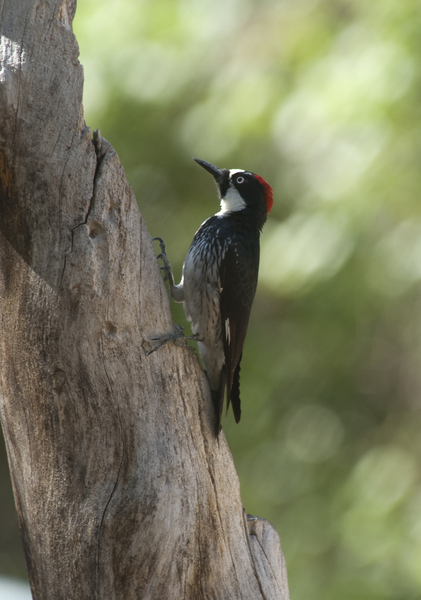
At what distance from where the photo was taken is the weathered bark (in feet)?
7.91

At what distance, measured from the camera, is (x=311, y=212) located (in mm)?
4887

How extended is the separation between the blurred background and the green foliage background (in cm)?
1

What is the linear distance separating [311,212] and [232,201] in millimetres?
1316

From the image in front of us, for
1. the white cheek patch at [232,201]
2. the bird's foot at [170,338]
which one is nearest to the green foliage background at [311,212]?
the white cheek patch at [232,201]

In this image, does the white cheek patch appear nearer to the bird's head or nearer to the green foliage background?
the bird's head

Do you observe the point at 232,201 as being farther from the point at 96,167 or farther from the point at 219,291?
the point at 96,167

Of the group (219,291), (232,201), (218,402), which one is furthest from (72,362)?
(232,201)

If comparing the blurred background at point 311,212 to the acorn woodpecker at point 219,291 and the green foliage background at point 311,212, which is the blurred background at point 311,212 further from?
the acorn woodpecker at point 219,291

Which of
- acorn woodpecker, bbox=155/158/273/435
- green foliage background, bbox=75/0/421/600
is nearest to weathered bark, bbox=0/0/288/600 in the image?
acorn woodpecker, bbox=155/158/273/435

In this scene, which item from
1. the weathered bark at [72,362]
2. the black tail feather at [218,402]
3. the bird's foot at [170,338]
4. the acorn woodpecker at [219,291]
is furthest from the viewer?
the acorn woodpecker at [219,291]

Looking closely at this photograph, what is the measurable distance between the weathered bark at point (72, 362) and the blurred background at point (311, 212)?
2.41 meters

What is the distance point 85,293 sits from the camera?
2.43 metres

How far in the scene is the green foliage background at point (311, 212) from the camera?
463cm

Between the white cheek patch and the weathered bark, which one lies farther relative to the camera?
the white cheek patch
